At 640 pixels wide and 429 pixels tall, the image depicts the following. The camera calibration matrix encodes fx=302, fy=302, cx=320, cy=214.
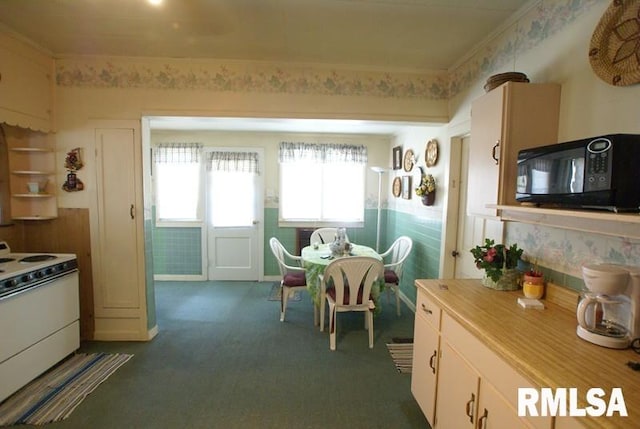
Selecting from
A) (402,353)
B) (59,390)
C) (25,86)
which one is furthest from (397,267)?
(25,86)

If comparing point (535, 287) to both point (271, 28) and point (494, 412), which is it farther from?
point (271, 28)

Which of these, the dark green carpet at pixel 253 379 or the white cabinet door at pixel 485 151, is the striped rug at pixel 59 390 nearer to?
the dark green carpet at pixel 253 379

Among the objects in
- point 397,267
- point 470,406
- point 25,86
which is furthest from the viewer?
point 397,267

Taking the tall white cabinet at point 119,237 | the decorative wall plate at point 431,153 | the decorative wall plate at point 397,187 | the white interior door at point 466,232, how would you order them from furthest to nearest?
the decorative wall plate at point 397,187 < the decorative wall plate at point 431,153 < the tall white cabinet at point 119,237 < the white interior door at point 466,232

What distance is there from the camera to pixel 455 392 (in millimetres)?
1447

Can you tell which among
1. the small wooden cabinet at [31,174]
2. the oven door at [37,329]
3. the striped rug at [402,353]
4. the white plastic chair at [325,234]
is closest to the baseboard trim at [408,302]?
the striped rug at [402,353]

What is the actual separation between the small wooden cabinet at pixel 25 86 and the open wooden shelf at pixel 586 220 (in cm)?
341

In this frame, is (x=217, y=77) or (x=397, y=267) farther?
(x=397, y=267)

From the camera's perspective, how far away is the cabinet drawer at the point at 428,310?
1668 mm

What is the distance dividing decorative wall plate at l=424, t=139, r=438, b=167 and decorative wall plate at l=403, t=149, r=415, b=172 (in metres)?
0.50

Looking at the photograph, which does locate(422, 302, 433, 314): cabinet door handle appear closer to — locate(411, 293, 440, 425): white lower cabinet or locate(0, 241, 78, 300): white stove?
locate(411, 293, 440, 425): white lower cabinet

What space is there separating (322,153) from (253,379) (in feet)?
10.7

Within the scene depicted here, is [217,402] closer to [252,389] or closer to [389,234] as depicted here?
[252,389]

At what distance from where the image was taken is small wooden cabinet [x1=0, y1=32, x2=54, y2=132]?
2.22 metres
